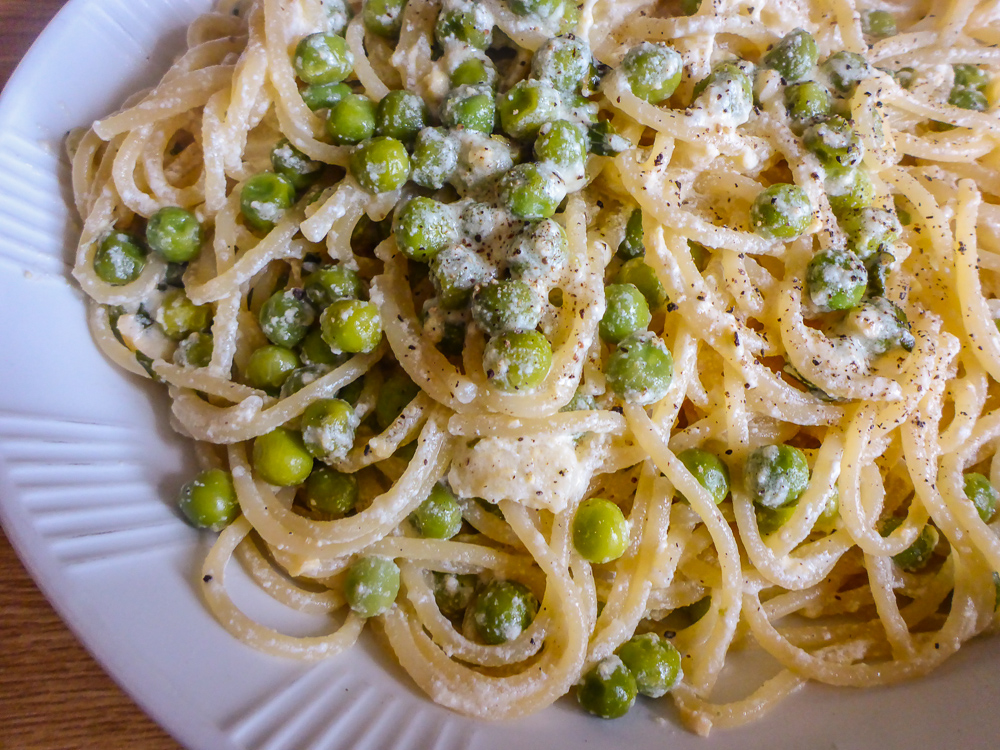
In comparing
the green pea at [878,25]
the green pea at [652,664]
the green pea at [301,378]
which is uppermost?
the green pea at [878,25]

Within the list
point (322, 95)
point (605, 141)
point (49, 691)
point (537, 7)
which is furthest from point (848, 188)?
point (49, 691)

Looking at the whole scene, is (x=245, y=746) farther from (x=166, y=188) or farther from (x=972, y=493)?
(x=972, y=493)

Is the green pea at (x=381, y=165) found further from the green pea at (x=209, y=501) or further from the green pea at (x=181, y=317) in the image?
the green pea at (x=209, y=501)

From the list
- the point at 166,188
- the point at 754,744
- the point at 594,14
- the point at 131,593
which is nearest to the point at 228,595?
the point at 131,593

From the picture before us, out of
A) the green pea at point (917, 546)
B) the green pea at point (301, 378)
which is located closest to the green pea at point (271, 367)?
the green pea at point (301, 378)

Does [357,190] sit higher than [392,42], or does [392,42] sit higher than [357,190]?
[392,42]

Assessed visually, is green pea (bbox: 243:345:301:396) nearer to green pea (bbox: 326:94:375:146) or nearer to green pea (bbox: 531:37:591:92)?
green pea (bbox: 326:94:375:146)

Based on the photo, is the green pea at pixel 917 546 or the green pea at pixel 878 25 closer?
the green pea at pixel 917 546
